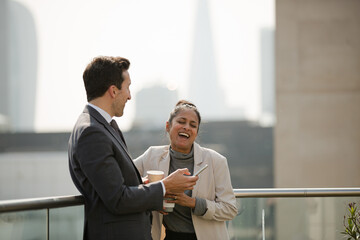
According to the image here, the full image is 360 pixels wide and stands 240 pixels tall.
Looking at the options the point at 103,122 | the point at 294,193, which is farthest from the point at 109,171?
the point at 294,193

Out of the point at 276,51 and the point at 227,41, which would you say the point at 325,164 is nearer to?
the point at 276,51

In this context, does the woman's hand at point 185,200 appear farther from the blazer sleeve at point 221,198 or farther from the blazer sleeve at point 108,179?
the blazer sleeve at point 108,179

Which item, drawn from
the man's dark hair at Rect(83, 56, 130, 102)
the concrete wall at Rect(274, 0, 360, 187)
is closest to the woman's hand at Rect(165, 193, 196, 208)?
the man's dark hair at Rect(83, 56, 130, 102)

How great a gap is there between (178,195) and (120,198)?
67 cm

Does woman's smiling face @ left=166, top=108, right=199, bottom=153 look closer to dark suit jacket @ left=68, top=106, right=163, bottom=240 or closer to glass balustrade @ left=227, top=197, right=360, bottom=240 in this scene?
dark suit jacket @ left=68, top=106, right=163, bottom=240

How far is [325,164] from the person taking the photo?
15.7 meters

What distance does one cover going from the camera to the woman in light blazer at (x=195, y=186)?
138 inches

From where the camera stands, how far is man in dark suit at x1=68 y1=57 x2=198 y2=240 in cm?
268

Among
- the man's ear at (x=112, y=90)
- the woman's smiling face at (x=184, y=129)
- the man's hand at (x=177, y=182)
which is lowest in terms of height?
the man's hand at (x=177, y=182)

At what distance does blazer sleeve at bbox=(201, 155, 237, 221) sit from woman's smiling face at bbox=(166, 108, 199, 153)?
Result: 9.3 inches

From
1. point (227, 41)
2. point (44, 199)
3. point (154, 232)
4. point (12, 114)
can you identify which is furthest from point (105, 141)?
point (12, 114)

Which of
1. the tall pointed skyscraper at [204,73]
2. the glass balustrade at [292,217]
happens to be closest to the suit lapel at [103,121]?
the glass balustrade at [292,217]

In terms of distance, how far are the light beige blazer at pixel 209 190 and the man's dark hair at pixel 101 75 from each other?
38.2 inches

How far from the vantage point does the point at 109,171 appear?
2662mm
